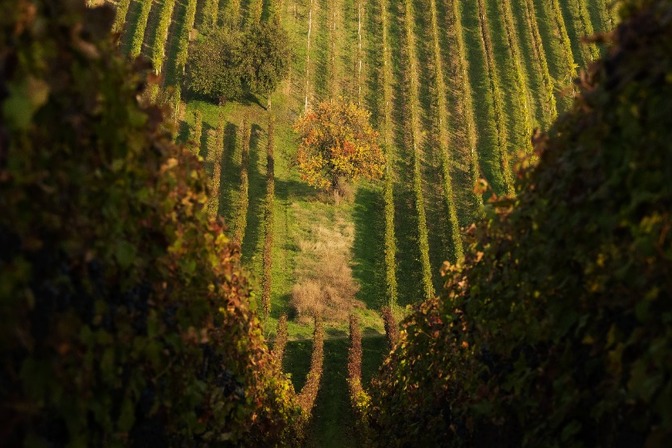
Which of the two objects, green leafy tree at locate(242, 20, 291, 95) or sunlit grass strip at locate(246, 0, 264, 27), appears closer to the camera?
green leafy tree at locate(242, 20, 291, 95)

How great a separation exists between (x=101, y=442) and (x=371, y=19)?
68015 millimetres

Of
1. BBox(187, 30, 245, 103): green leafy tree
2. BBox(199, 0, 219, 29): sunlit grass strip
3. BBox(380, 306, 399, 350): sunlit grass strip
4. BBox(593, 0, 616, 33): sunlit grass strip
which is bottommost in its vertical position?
BBox(380, 306, 399, 350): sunlit grass strip

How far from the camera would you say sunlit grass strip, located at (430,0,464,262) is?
47000 millimetres

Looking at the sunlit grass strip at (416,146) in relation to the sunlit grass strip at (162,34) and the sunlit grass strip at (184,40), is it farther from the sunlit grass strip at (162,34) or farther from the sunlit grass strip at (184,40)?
the sunlit grass strip at (162,34)

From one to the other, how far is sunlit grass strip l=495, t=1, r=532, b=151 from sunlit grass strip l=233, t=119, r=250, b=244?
17132 mm

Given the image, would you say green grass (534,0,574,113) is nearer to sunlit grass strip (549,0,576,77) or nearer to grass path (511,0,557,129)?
sunlit grass strip (549,0,576,77)

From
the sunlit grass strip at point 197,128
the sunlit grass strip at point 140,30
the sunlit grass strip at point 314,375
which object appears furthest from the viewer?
the sunlit grass strip at point 140,30

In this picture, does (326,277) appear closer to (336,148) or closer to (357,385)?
(336,148)

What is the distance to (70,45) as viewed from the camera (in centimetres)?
398

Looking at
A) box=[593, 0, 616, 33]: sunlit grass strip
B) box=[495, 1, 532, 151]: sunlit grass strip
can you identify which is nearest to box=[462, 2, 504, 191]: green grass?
box=[495, 1, 532, 151]: sunlit grass strip

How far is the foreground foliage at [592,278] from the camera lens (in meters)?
4.26

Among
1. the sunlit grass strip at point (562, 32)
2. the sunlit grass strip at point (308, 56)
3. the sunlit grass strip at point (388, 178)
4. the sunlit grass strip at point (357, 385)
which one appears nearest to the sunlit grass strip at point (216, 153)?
the sunlit grass strip at point (308, 56)

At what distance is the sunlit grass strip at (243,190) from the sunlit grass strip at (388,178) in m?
7.50

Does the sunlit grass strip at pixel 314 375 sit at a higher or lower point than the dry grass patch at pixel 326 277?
lower
